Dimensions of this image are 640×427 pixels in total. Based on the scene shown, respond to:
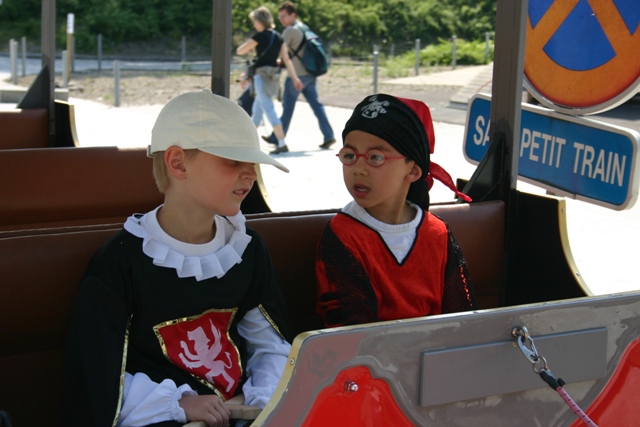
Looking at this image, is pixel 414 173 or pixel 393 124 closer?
pixel 393 124

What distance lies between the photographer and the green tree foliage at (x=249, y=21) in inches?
1219

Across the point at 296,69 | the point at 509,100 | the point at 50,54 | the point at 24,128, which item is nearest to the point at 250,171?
the point at 509,100

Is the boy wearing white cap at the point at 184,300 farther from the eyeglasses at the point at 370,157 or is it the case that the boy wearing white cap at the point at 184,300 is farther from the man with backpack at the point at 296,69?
the man with backpack at the point at 296,69

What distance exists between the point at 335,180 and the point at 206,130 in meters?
7.15

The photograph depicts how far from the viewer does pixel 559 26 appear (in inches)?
136

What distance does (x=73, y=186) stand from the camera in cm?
418

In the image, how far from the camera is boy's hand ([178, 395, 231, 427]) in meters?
2.18

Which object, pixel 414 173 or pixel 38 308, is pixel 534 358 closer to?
pixel 414 173

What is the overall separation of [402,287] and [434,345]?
0.80 metres

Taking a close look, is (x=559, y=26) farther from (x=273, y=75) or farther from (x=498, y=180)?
(x=273, y=75)

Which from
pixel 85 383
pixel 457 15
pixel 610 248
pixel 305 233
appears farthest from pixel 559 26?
pixel 457 15

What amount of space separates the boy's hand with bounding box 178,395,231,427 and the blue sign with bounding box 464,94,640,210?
1.72 metres

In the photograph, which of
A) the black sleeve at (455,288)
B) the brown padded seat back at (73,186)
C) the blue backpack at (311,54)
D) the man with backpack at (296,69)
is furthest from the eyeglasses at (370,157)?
the blue backpack at (311,54)

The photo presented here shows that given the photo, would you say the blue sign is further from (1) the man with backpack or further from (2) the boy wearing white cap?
(1) the man with backpack
